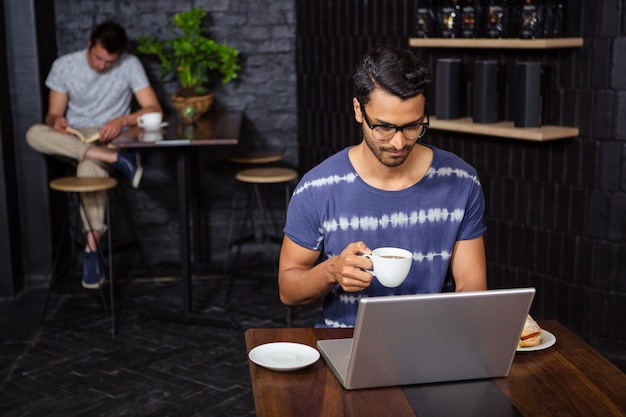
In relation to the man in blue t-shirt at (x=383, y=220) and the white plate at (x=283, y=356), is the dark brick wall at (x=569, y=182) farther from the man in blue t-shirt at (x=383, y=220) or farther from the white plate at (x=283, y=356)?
the white plate at (x=283, y=356)

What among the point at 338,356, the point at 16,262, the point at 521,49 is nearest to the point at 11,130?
the point at 16,262

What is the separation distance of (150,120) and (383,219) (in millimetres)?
2771

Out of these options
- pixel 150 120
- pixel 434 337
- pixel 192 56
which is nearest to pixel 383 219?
pixel 434 337

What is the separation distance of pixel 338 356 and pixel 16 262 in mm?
3888

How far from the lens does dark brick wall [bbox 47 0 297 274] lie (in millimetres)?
5789

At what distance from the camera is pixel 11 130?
212 inches

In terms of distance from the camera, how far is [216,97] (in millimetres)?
5945

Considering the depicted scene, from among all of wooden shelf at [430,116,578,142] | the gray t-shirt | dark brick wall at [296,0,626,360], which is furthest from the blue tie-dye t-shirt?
the gray t-shirt

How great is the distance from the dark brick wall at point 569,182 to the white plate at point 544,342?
213cm

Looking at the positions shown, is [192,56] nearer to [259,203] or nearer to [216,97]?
[216,97]

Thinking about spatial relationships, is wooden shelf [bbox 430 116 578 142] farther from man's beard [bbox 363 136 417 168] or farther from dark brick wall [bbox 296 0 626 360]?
man's beard [bbox 363 136 417 168]

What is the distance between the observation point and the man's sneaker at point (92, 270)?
5.29 metres

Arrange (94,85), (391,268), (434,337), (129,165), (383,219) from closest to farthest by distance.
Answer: (434,337), (391,268), (383,219), (129,165), (94,85)

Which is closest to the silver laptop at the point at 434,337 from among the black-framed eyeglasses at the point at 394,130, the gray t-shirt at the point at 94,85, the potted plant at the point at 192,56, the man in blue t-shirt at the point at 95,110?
the black-framed eyeglasses at the point at 394,130
